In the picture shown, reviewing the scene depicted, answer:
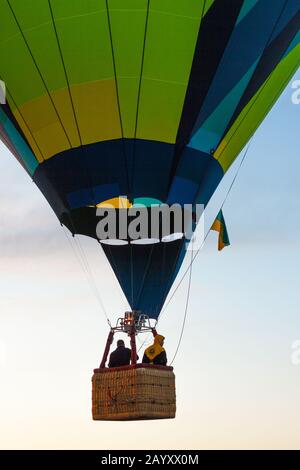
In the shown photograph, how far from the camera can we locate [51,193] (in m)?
13.6

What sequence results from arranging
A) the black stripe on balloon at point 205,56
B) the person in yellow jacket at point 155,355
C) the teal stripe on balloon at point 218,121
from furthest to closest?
1. the teal stripe on balloon at point 218,121
2. the black stripe on balloon at point 205,56
3. the person in yellow jacket at point 155,355

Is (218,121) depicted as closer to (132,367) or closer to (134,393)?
Result: (132,367)

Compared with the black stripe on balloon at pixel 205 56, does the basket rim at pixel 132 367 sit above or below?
below

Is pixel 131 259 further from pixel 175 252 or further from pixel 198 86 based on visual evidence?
pixel 198 86

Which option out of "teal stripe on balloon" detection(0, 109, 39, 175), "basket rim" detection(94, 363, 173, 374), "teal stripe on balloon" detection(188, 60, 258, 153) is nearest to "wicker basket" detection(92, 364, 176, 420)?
"basket rim" detection(94, 363, 173, 374)

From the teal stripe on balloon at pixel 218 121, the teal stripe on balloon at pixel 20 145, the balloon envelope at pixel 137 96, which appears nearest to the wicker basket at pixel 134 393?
the balloon envelope at pixel 137 96

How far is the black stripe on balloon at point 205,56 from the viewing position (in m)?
12.6

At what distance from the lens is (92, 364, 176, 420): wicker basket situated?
38.4 feet

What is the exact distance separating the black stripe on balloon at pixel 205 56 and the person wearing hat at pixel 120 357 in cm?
218

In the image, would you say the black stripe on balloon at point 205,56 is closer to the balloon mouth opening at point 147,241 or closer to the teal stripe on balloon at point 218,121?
the teal stripe on balloon at point 218,121

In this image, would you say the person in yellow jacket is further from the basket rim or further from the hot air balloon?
the hot air balloon

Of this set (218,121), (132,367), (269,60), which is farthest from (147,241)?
(269,60)

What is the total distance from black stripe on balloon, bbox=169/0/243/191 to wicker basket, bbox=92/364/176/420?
2.50 metres
